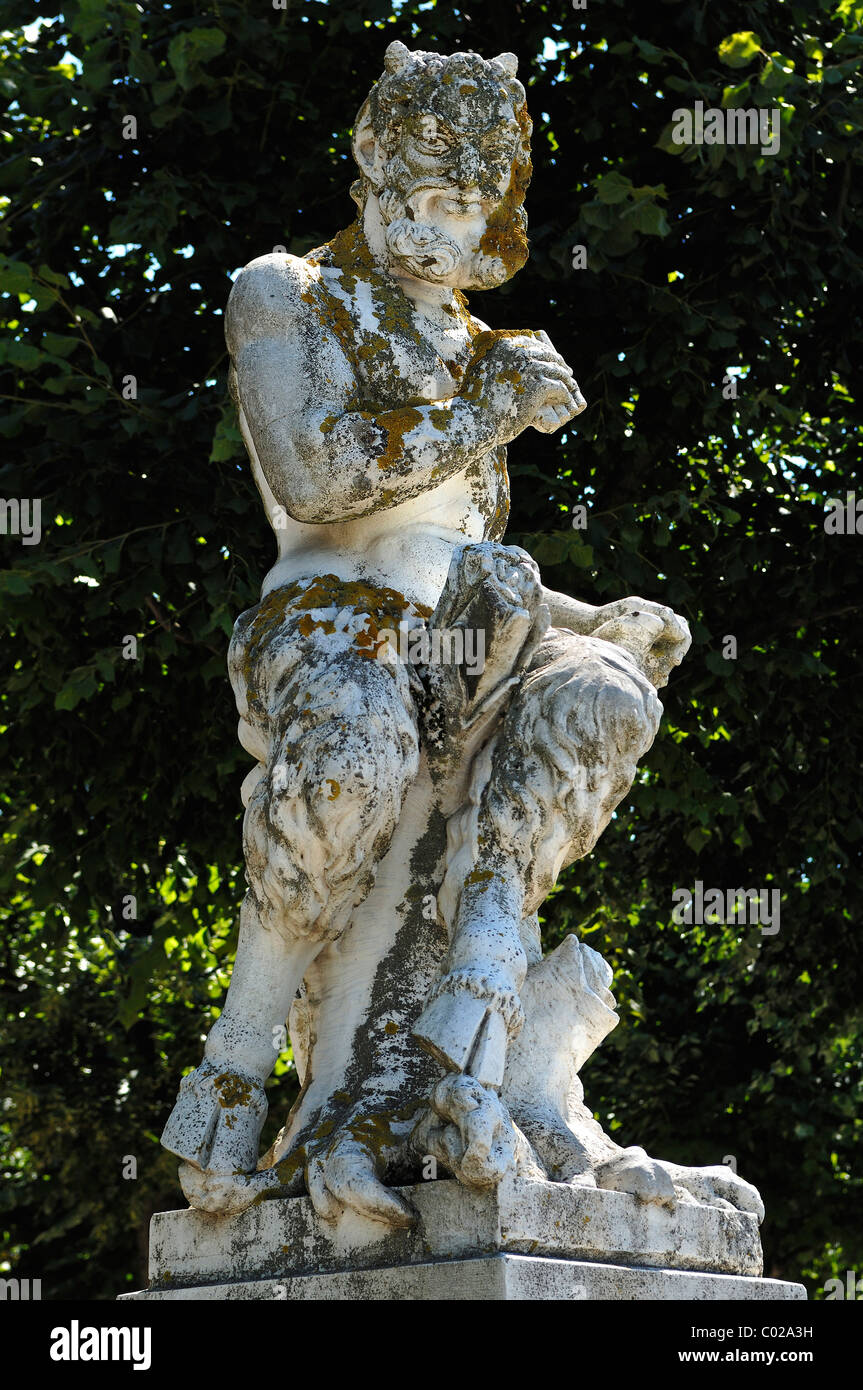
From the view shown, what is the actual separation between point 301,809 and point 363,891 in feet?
0.85

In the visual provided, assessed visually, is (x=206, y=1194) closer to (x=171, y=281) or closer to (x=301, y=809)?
(x=301, y=809)

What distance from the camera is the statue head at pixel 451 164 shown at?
13.1ft

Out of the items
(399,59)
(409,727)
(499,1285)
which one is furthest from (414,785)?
(399,59)

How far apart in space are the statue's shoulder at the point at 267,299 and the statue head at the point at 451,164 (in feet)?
0.86

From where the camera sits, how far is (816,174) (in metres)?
7.70

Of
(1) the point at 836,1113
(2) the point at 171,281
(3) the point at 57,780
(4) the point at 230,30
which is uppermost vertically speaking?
(4) the point at 230,30

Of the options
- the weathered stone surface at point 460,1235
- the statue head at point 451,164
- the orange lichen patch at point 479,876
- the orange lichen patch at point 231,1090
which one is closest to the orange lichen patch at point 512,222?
the statue head at point 451,164

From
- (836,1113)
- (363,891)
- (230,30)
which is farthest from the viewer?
(836,1113)

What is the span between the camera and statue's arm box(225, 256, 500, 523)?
148 inches

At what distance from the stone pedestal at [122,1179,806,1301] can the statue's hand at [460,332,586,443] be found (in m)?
1.63

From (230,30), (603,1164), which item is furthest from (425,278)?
(230,30)
